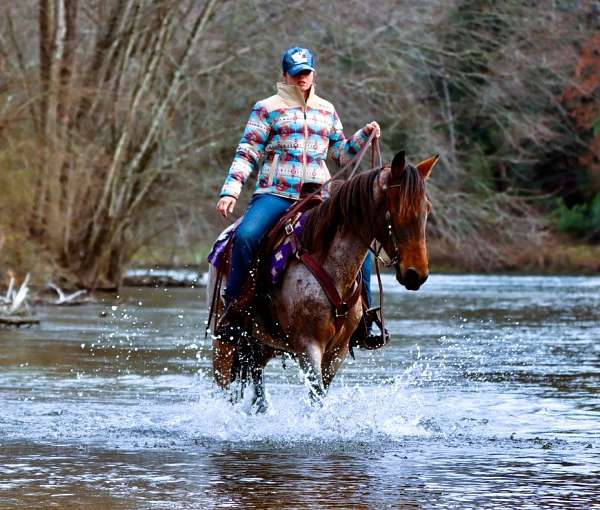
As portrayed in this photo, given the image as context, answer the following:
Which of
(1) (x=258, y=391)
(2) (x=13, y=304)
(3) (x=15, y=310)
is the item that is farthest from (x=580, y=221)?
(1) (x=258, y=391)

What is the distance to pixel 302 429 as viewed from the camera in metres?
9.50

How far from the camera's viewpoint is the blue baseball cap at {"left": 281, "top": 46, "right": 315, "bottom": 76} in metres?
10.0

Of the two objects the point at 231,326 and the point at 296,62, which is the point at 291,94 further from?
the point at 231,326

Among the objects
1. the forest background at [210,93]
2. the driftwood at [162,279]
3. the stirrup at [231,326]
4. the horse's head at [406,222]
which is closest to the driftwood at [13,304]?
the forest background at [210,93]

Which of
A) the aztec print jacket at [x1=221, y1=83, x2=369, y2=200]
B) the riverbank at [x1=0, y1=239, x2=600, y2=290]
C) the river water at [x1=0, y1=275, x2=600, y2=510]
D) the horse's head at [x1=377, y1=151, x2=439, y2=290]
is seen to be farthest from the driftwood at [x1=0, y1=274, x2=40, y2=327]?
the horse's head at [x1=377, y1=151, x2=439, y2=290]

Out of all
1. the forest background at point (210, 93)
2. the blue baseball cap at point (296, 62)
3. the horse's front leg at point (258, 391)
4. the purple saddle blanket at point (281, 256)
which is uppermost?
the forest background at point (210, 93)

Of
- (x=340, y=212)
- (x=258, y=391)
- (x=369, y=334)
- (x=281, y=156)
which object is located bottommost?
(x=258, y=391)

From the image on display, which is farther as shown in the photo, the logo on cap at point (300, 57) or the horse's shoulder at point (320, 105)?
the horse's shoulder at point (320, 105)

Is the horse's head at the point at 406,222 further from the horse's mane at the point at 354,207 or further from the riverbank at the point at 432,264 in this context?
the riverbank at the point at 432,264

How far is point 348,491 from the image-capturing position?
7199mm

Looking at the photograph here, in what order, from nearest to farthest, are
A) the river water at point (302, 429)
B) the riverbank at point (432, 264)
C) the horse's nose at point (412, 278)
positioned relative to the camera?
the river water at point (302, 429) < the horse's nose at point (412, 278) < the riverbank at point (432, 264)

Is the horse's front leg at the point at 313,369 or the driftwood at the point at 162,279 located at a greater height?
the driftwood at the point at 162,279

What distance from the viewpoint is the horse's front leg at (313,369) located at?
30.9 ft

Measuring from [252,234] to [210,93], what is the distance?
23.8 m
